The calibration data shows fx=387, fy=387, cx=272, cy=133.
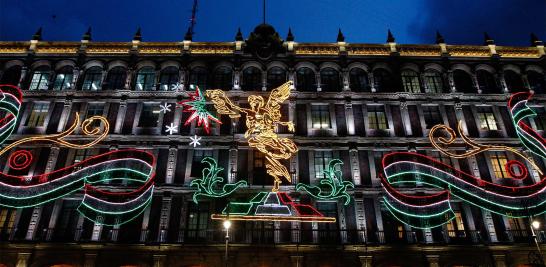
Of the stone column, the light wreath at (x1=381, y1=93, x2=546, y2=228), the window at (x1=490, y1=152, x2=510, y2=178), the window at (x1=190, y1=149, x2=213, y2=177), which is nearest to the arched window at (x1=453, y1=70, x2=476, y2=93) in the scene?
the light wreath at (x1=381, y1=93, x2=546, y2=228)

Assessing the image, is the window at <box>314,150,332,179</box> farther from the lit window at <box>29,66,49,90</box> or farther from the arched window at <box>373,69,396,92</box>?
the lit window at <box>29,66,49,90</box>

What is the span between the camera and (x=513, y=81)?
2992cm

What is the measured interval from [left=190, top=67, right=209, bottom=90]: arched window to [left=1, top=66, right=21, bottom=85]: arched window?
1301 centimetres

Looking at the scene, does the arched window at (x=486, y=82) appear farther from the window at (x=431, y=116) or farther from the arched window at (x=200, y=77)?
the arched window at (x=200, y=77)

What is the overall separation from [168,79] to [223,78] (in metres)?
4.17

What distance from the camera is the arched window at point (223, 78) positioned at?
1148 inches

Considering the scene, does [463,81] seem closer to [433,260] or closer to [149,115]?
[433,260]

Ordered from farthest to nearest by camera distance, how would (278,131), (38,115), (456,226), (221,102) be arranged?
(38,115), (278,131), (221,102), (456,226)

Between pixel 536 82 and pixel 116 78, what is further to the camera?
pixel 536 82

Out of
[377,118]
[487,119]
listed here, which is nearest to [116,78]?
[377,118]

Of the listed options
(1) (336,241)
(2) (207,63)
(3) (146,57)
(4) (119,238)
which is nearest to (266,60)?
(2) (207,63)

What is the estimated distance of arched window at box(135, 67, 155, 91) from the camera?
28953mm

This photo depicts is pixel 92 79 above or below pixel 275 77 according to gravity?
below

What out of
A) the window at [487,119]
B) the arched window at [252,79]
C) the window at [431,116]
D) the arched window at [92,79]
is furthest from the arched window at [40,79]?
the window at [487,119]
